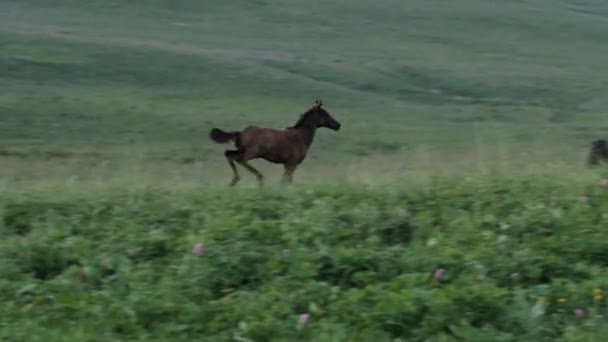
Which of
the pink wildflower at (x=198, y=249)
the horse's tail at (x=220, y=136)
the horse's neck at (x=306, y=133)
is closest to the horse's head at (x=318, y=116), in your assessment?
the horse's neck at (x=306, y=133)

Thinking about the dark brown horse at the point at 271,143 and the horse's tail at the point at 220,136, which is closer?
the horse's tail at the point at 220,136

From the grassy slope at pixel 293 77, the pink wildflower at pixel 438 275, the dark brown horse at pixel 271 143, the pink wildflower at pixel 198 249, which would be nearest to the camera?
the pink wildflower at pixel 438 275

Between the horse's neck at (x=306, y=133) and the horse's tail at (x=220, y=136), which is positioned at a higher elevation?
the horse's tail at (x=220, y=136)

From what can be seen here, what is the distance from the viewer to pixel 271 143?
1146 cm

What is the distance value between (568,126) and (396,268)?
2865 centimetres

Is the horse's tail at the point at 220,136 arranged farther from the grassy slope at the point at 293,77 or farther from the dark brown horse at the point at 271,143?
the grassy slope at the point at 293,77

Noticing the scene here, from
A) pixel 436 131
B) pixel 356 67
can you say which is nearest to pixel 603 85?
pixel 356 67

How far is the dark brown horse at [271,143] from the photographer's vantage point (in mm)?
10969

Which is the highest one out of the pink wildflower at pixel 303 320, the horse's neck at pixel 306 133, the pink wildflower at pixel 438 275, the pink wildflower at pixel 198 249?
the pink wildflower at pixel 198 249

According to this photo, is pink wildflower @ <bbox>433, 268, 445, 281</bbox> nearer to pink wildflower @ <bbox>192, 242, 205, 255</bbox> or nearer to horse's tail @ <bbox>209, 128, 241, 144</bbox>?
pink wildflower @ <bbox>192, 242, 205, 255</bbox>

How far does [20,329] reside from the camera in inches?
205

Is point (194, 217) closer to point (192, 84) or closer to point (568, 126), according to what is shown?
point (568, 126)

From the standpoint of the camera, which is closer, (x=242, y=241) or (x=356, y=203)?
(x=242, y=241)

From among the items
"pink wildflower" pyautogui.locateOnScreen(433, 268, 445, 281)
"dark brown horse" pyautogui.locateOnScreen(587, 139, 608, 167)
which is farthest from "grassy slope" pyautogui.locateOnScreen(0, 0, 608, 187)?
"pink wildflower" pyautogui.locateOnScreen(433, 268, 445, 281)
